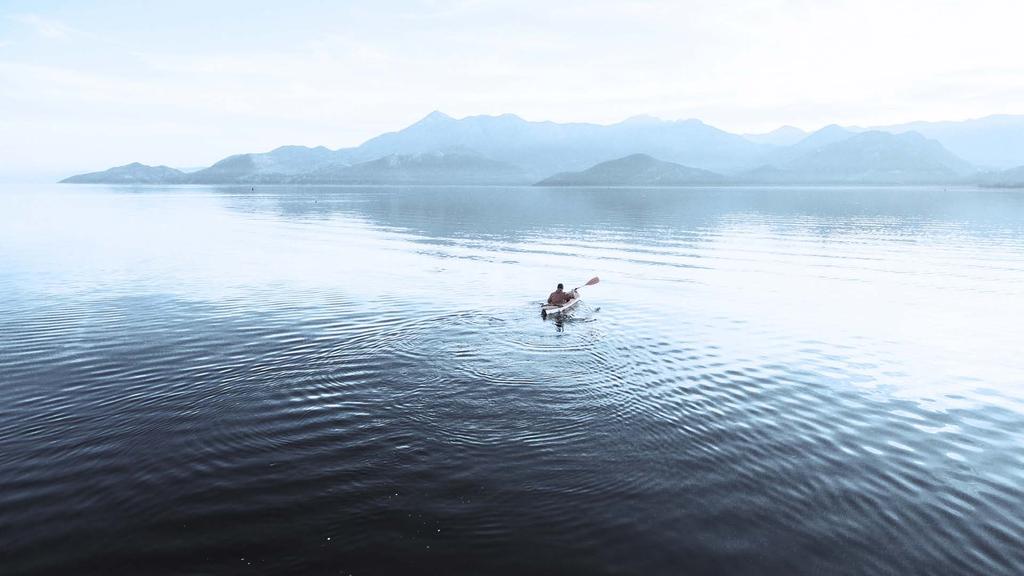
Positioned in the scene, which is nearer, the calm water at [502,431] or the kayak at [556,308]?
the calm water at [502,431]

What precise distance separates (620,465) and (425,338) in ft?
56.1

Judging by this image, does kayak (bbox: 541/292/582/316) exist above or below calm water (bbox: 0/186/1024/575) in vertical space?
above

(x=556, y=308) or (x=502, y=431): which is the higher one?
(x=556, y=308)

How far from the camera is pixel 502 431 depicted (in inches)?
815

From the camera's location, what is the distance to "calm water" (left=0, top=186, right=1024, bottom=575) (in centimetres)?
1471

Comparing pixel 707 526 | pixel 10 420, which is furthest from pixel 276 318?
pixel 707 526

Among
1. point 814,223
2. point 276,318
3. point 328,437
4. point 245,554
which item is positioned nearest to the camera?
point 245,554

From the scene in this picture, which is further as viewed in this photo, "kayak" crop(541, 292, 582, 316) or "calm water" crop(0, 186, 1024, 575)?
"kayak" crop(541, 292, 582, 316)

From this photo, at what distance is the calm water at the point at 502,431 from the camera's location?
1471 centimetres

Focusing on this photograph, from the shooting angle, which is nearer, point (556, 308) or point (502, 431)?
point (502, 431)

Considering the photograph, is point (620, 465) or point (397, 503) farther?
point (620, 465)

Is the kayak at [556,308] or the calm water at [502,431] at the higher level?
the kayak at [556,308]

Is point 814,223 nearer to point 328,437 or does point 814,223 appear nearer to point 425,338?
point 425,338

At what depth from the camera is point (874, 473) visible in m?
18.8
